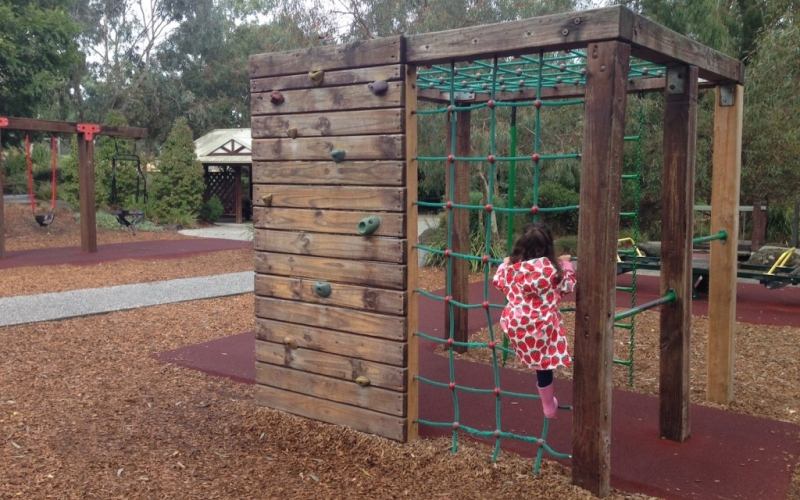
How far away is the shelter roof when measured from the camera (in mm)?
22547

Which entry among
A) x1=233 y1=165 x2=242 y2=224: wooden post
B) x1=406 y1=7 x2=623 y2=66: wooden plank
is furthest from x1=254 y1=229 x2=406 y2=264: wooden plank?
x1=233 y1=165 x2=242 y2=224: wooden post

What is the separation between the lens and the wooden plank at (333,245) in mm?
3855

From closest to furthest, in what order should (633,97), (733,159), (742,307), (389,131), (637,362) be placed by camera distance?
(389,131) → (733,159) → (637,362) → (742,307) → (633,97)

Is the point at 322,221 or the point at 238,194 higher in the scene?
the point at 238,194

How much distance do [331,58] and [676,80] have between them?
1.88m

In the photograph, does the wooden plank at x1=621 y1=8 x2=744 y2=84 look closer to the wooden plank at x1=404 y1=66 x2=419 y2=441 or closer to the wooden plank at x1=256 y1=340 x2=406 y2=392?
the wooden plank at x1=404 y1=66 x2=419 y2=441

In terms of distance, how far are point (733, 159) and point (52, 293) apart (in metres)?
7.92

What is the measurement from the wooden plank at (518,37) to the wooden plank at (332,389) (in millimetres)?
1798

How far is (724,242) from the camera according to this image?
4.58m

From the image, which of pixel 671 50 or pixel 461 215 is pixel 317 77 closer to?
pixel 671 50

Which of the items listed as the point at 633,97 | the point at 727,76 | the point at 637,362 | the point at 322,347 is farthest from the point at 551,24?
the point at 633,97

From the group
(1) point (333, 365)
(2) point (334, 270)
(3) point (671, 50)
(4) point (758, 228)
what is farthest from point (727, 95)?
(4) point (758, 228)

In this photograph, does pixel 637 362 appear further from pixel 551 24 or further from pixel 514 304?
pixel 551 24

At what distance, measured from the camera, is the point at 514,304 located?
349 centimetres
